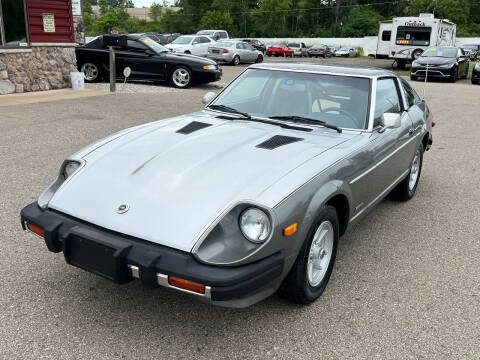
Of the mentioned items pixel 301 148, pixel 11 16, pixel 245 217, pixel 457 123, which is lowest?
pixel 457 123

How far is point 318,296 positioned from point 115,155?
174cm

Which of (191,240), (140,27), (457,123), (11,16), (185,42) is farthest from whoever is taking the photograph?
(140,27)

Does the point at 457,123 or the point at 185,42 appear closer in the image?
the point at 457,123

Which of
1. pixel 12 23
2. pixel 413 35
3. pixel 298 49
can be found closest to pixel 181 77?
pixel 12 23

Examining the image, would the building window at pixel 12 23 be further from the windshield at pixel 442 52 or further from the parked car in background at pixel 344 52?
the parked car in background at pixel 344 52

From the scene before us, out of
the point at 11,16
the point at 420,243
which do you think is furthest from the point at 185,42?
the point at 420,243

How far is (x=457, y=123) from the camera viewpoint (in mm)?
10961

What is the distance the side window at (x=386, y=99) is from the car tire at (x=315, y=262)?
1.23m

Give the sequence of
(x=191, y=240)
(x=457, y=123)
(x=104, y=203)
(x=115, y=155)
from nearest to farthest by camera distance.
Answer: (x=191, y=240), (x=104, y=203), (x=115, y=155), (x=457, y=123)

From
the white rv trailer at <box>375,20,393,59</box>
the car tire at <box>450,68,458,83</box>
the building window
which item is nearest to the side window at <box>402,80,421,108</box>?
the building window

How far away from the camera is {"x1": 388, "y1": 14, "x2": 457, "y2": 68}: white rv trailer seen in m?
28.2

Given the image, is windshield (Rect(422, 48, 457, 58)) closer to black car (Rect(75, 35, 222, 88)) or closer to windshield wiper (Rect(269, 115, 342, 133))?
black car (Rect(75, 35, 222, 88))

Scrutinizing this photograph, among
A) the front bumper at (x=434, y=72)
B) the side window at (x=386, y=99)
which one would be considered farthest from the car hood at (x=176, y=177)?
the front bumper at (x=434, y=72)

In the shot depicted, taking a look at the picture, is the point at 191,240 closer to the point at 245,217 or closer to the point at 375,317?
the point at 245,217
